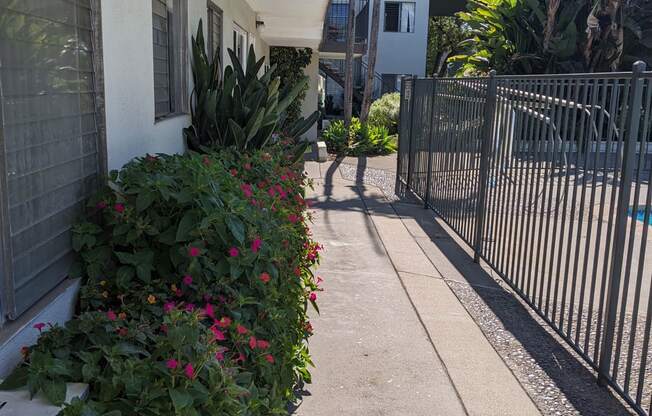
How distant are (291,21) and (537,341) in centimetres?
935

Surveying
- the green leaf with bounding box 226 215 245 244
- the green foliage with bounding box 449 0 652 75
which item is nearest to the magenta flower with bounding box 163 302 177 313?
the green leaf with bounding box 226 215 245 244

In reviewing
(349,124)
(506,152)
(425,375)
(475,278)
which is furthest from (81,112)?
(349,124)

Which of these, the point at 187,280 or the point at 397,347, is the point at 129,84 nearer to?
the point at 187,280

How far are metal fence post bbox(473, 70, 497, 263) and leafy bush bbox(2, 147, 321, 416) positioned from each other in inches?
122

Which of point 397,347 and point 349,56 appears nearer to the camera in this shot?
point 397,347

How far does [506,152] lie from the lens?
5.80 m

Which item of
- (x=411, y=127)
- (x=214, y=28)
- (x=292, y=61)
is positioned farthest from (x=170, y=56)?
(x=292, y=61)

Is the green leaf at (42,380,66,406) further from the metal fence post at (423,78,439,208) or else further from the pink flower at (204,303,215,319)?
the metal fence post at (423,78,439,208)

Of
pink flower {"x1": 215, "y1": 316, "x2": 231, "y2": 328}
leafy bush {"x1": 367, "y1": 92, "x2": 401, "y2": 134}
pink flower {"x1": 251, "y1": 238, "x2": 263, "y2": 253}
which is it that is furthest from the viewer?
leafy bush {"x1": 367, "y1": 92, "x2": 401, "y2": 134}

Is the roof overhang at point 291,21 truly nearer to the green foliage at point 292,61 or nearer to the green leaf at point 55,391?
the green foliage at point 292,61

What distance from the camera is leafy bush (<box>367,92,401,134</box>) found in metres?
20.2

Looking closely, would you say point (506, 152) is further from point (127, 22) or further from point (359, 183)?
point (359, 183)

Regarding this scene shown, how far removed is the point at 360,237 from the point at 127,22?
436 centimetres

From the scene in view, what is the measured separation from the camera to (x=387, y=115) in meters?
20.3
